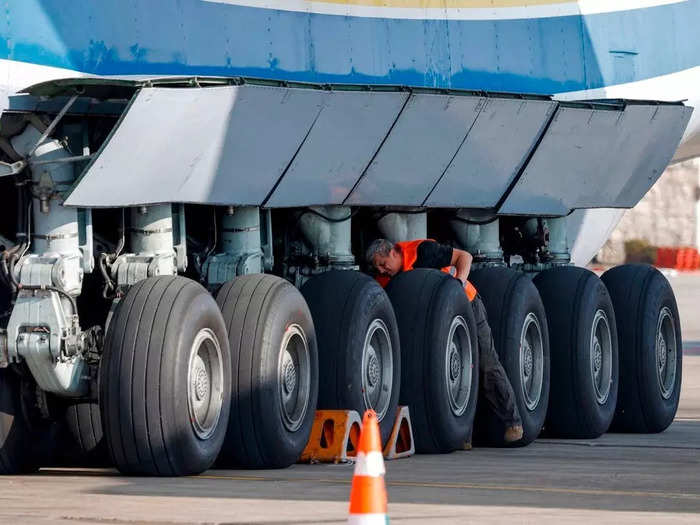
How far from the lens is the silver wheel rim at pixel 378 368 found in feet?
41.8

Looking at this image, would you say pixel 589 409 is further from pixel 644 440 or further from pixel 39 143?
pixel 39 143

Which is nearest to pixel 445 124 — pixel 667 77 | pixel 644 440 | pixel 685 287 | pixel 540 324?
pixel 540 324

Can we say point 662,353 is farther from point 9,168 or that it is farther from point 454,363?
point 9,168

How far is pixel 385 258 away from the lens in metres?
13.9

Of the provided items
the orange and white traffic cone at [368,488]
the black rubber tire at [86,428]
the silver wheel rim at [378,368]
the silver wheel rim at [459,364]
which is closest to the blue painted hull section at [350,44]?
the silver wheel rim at [378,368]

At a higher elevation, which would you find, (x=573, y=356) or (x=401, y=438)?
(x=573, y=356)

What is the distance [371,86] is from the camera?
41.1 feet

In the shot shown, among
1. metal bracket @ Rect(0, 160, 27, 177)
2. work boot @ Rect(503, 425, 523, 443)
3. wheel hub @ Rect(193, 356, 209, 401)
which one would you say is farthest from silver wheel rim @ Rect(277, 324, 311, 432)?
work boot @ Rect(503, 425, 523, 443)

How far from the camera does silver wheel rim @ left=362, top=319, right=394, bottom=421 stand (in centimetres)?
1274

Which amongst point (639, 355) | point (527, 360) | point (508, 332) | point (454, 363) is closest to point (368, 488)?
point (454, 363)

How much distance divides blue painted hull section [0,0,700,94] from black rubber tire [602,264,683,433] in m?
1.83

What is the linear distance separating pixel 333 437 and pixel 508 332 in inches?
101

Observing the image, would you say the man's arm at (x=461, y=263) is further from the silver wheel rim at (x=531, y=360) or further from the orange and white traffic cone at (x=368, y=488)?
the orange and white traffic cone at (x=368, y=488)

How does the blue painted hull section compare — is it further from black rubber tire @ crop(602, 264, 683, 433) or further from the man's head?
black rubber tire @ crop(602, 264, 683, 433)
